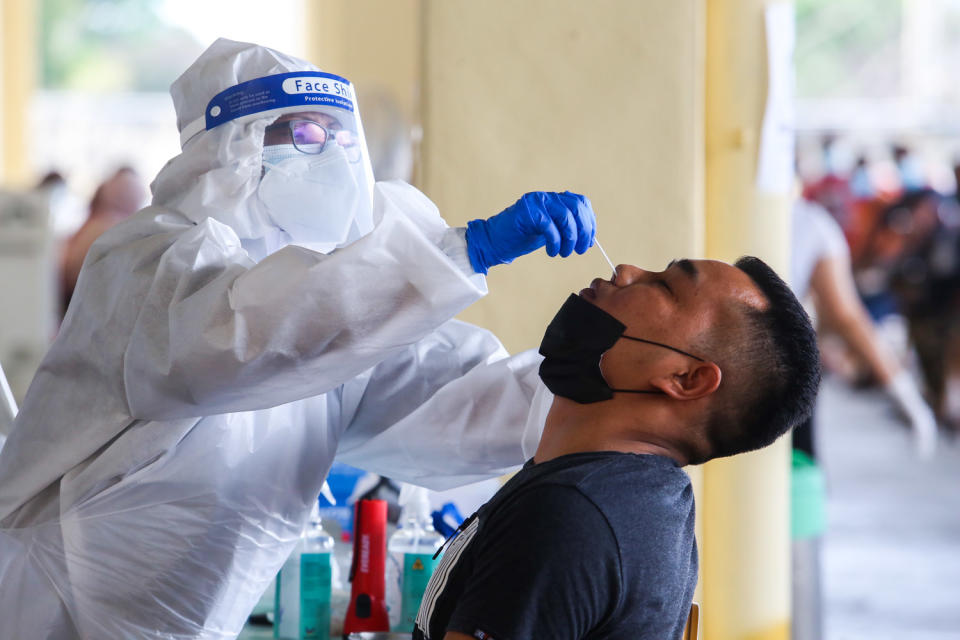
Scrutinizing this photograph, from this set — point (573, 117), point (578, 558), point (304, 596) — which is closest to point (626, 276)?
point (578, 558)

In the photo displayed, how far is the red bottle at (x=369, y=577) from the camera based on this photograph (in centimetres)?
187

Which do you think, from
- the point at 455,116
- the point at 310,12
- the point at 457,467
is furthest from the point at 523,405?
the point at 310,12

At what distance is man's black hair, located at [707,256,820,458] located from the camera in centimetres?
148

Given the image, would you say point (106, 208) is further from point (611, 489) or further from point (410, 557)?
point (611, 489)

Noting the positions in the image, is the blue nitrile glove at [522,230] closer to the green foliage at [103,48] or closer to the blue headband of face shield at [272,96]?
the blue headband of face shield at [272,96]

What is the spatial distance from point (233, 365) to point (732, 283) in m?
0.71

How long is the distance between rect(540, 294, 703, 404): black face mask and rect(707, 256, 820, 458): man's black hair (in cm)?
8

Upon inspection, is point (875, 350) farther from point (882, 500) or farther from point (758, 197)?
point (882, 500)

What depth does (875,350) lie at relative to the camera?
147 inches

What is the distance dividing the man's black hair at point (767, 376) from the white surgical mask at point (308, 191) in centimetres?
62

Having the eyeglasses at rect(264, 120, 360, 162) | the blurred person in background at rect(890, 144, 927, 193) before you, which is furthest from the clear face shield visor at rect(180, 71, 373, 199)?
the blurred person in background at rect(890, 144, 927, 193)

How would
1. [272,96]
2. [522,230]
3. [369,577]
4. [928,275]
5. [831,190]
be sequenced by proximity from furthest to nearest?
[831,190] → [928,275] → [369,577] → [272,96] → [522,230]

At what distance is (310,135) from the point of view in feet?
5.30

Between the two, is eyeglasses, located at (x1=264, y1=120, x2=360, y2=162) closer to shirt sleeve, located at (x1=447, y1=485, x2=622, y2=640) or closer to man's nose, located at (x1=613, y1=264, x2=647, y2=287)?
man's nose, located at (x1=613, y1=264, x2=647, y2=287)
